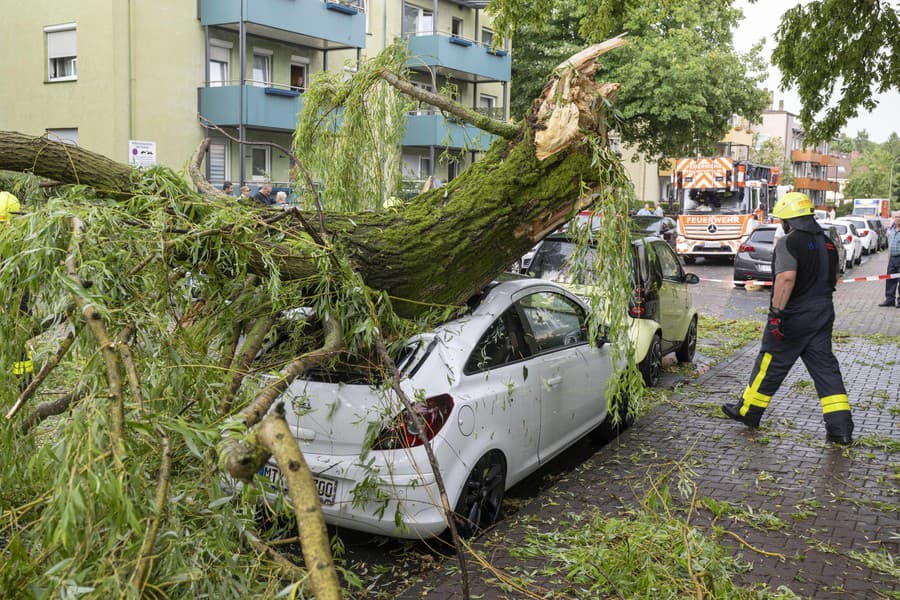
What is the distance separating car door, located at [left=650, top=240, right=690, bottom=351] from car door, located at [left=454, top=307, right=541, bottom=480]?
4.07 m

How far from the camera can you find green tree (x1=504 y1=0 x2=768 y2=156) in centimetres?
3553

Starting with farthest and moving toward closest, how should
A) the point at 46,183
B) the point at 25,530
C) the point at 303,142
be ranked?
1. the point at 303,142
2. the point at 46,183
3. the point at 25,530

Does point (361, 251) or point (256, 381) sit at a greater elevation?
point (361, 251)

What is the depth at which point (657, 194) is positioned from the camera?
66000 mm

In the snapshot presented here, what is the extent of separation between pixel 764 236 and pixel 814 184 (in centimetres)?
9052

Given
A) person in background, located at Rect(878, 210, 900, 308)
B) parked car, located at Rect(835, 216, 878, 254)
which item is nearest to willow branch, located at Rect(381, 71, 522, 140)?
person in background, located at Rect(878, 210, 900, 308)

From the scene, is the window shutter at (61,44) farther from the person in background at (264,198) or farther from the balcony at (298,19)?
the person in background at (264,198)

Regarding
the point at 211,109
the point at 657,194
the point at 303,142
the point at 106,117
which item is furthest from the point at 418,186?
the point at 657,194

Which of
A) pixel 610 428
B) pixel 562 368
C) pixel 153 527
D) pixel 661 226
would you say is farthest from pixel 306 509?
pixel 661 226

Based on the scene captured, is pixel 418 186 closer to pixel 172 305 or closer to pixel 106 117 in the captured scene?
→ pixel 172 305

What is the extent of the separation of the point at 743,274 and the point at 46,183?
17917mm

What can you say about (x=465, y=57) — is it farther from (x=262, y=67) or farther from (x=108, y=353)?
(x=108, y=353)

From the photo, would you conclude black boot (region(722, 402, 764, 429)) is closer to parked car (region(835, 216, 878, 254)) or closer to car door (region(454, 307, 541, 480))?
car door (region(454, 307, 541, 480))

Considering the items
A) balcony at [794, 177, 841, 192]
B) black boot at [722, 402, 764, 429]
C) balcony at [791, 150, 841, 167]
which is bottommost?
black boot at [722, 402, 764, 429]
